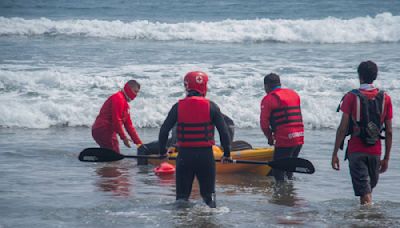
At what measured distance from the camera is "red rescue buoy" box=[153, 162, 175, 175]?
1075 cm

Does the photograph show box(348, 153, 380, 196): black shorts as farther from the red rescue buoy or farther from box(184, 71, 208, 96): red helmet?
the red rescue buoy

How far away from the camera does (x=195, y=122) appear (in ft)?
25.6

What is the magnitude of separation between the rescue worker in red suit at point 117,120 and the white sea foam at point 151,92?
169 inches

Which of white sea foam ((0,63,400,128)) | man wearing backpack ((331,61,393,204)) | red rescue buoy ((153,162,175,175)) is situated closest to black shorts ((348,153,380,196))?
man wearing backpack ((331,61,393,204))

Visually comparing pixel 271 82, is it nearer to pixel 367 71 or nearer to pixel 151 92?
pixel 367 71

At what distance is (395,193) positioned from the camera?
960 cm

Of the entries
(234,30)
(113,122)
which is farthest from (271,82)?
(234,30)

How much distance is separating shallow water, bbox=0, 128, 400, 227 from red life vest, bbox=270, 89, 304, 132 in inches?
31.4

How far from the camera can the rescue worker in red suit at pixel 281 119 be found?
9484 mm

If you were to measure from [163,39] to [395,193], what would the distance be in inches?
803

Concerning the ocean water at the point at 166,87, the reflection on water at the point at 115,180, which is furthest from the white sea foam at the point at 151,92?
the reflection on water at the point at 115,180

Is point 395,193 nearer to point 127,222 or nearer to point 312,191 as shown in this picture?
point 312,191

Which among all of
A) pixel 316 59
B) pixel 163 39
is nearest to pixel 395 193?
pixel 316 59

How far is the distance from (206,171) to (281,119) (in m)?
1.86
